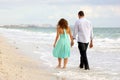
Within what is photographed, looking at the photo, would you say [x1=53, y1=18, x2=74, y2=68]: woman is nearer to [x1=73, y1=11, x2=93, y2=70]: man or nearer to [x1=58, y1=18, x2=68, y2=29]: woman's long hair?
[x1=58, y1=18, x2=68, y2=29]: woman's long hair

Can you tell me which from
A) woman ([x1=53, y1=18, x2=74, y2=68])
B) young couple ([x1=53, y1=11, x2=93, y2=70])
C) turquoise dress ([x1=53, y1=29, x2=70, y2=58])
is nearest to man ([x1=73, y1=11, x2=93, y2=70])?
young couple ([x1=53, y1=11, x2=93, y2=70])

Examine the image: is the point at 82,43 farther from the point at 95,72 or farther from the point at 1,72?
the point at 1,72

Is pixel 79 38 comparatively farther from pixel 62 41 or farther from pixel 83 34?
pixel 62 41

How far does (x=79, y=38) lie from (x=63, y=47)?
0.59 meters

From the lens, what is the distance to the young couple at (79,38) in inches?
452

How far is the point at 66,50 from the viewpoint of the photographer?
1167 centimetres

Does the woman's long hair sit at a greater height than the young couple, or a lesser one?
greater

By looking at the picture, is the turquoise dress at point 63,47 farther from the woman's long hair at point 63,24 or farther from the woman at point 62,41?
the woman's long hair at point 63,24

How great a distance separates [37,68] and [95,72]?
1774 millimetres

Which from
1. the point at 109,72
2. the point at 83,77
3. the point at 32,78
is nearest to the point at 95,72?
the point at 109,72

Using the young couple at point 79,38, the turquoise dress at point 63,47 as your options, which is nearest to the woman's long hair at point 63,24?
the young couple at point 79,38

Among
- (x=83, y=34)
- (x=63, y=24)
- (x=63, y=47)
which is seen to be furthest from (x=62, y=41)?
(x=83, y=34)

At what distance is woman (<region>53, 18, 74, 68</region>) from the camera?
38.2 feet

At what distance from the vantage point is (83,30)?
11.5 meters
